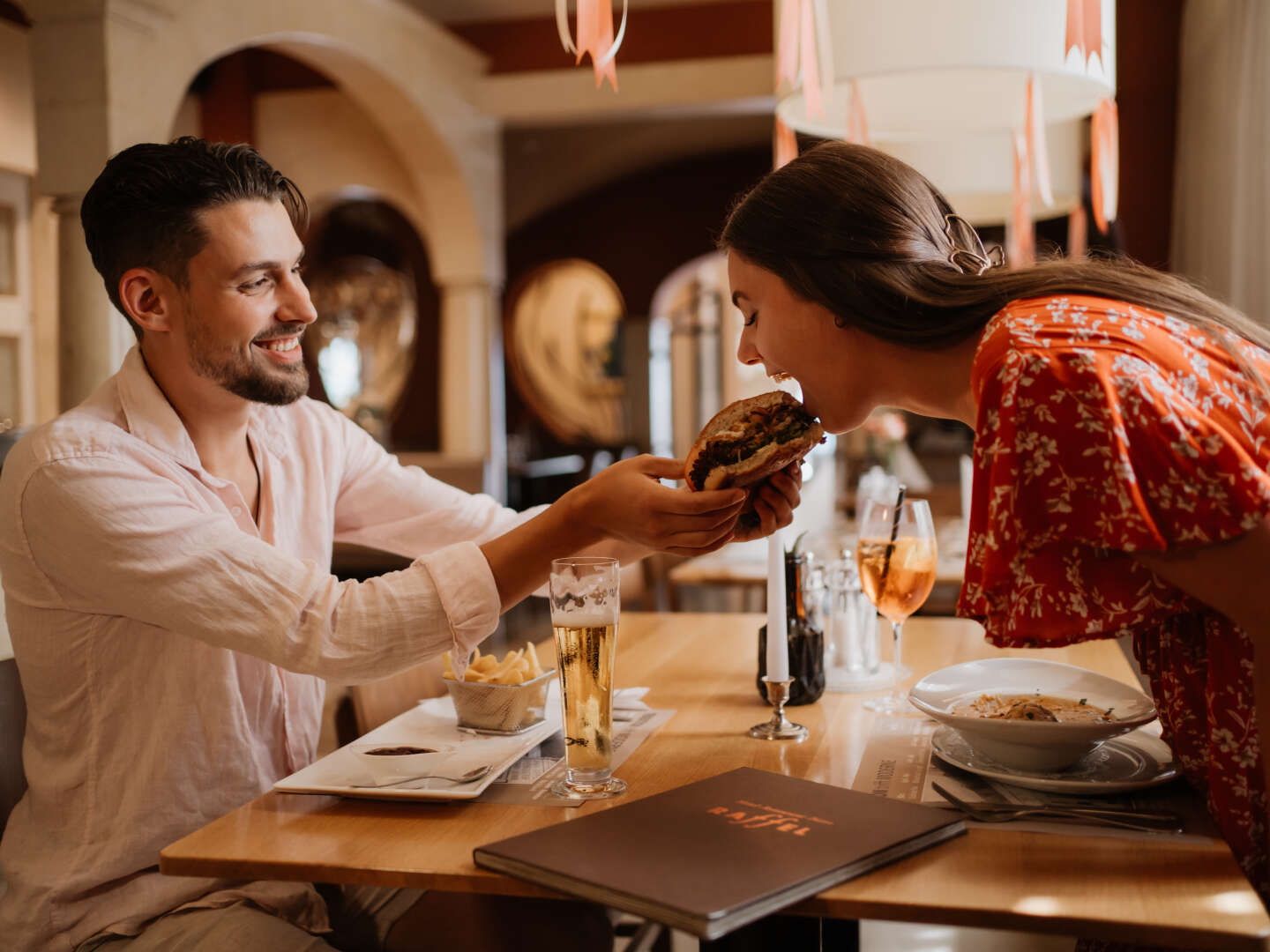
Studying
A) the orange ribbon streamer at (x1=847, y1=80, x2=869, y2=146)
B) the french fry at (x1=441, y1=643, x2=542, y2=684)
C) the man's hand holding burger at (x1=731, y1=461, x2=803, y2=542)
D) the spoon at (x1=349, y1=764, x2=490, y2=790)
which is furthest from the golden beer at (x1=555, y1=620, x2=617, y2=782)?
the orange ribbon streamer at (x1=847, y1=80, x2=869, y2=146)

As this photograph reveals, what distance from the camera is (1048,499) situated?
1072mm

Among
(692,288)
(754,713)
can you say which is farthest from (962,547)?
(692,288)

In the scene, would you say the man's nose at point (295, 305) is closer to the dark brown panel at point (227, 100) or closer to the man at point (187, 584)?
the man at point (187, 584)

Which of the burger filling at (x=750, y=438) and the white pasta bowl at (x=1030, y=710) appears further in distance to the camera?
the burger filling at (x=750, y=438)

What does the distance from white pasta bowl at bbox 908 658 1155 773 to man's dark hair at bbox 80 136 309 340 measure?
113 centimetres

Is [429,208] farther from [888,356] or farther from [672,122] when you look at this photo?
[888,356]

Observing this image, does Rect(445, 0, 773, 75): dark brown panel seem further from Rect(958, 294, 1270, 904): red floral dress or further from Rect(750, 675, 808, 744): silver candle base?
Rect(958, 294, 1270, 904): red floral dress

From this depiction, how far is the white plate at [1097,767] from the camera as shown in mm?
1148

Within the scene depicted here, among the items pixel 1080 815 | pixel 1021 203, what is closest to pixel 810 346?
pixel 1080 815

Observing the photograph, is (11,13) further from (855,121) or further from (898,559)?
(898,559)

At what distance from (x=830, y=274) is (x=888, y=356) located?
136 millimetres

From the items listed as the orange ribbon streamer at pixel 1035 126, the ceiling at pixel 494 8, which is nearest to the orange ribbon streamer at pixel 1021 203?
the orange ribbon streamer at pixel 1035 126

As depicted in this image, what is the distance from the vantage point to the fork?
109cm

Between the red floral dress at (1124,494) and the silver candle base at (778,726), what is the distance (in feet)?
1.11
